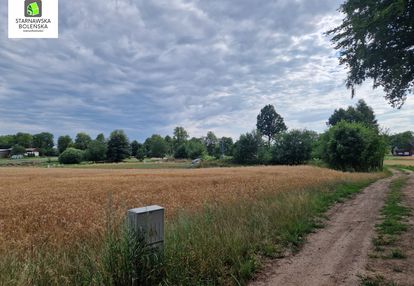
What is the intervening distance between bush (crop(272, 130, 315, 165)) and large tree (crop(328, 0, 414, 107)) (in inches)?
2350

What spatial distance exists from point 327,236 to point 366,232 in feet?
3.68

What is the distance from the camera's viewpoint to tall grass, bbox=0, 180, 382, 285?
379 cm

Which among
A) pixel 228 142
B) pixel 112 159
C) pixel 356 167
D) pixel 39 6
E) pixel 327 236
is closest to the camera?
pixel 327 236

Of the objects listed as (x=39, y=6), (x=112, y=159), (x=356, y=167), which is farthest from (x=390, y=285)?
(x=112, y=159)

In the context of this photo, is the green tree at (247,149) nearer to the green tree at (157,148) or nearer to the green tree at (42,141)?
the green tree at (157,148)

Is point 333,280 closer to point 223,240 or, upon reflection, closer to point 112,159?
point 223,240

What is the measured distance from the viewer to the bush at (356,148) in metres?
37.3

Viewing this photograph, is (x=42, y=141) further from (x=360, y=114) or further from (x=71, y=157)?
(x=360, y=114)

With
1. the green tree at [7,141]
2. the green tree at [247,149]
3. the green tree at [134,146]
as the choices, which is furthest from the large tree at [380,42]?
the green tree at [7,141]

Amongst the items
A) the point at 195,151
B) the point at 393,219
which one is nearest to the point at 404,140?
the point at 195,151

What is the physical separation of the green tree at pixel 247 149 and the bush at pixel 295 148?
8.32 meters

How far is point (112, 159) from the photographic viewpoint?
112500 mm

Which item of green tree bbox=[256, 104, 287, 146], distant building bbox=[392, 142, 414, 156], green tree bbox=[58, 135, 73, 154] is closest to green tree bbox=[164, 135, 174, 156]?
green tree bbox=[256, 104, 287, 146]

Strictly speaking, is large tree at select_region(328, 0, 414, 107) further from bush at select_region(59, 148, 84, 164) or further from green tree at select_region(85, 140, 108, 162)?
bush at select_region(59, 148, 84, 164)
